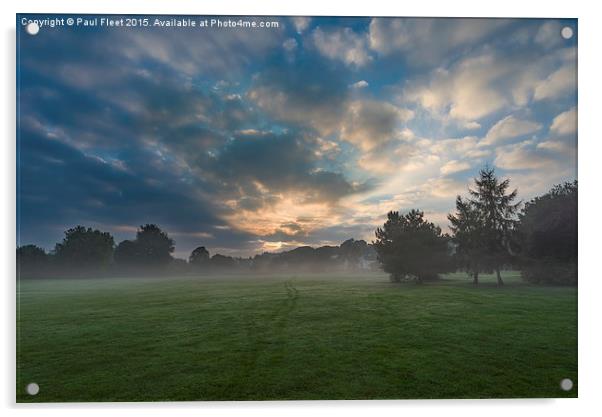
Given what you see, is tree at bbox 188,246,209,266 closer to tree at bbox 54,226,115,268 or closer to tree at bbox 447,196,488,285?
tree at bbox 54,226,115,268

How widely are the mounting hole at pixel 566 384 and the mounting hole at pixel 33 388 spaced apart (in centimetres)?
757

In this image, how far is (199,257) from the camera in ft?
20.7

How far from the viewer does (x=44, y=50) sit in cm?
502

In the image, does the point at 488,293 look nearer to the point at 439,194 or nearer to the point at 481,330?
the point at 481,330

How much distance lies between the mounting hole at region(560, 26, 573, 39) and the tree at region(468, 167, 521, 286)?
7.96 feet

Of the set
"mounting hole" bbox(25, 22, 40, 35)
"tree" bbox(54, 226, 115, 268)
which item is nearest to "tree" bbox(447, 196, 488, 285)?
"tree" bbox(54, 226, 115, 268)

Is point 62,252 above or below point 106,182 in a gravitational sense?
below

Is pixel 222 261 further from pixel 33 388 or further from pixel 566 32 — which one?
pixel 566 32

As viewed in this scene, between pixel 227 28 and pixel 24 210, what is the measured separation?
170 inches

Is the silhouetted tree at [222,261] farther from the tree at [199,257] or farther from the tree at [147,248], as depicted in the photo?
the tree at [147,248]

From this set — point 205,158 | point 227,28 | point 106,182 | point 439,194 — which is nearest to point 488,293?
point 439,194

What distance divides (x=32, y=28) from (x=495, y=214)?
896cm

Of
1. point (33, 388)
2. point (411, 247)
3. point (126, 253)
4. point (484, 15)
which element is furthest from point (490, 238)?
point (33, 388)
